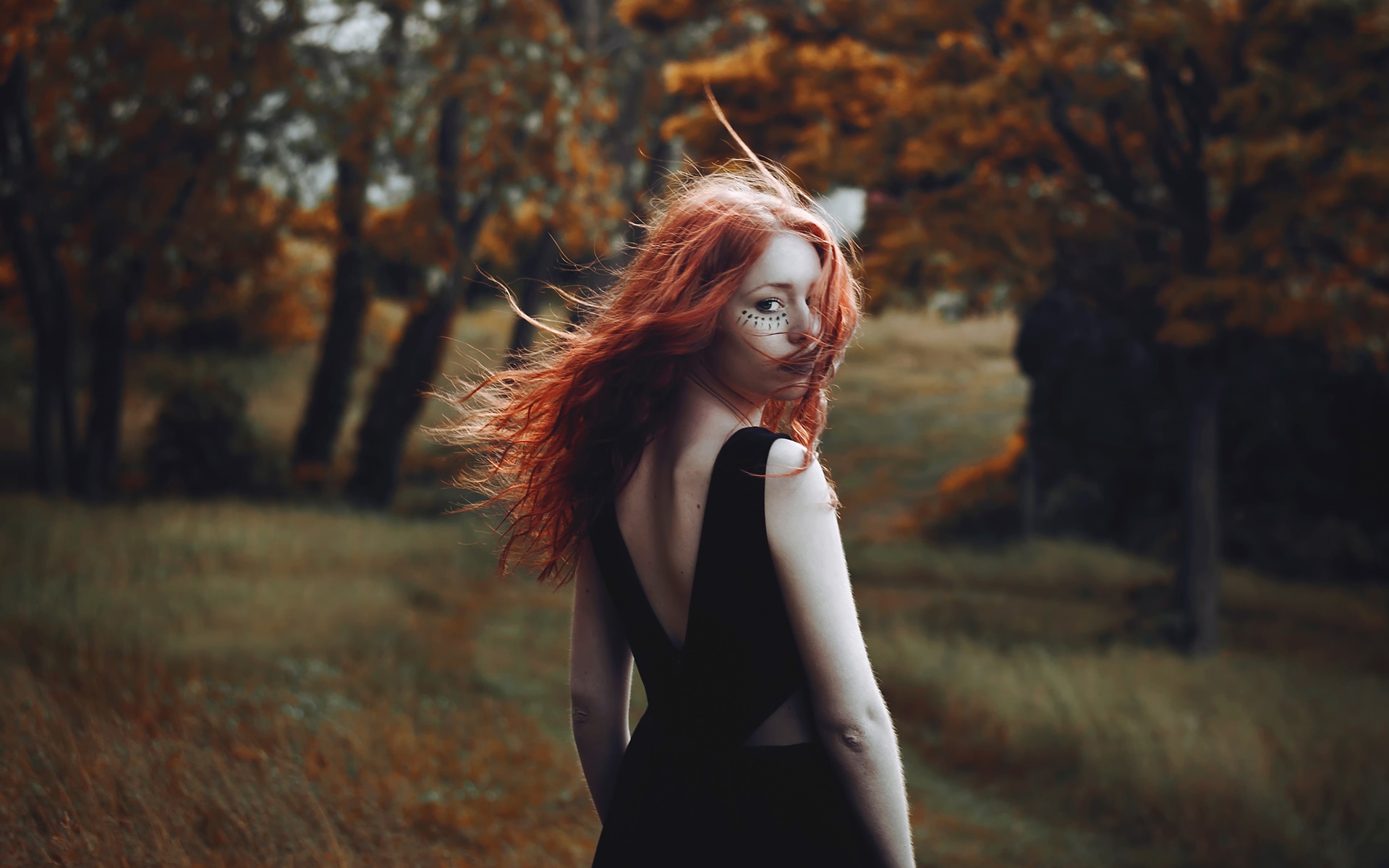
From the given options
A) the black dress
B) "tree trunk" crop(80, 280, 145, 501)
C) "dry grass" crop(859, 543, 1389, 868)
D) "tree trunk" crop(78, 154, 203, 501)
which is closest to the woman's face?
the black dress

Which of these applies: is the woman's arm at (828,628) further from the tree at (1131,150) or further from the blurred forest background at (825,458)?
the tree at (1131,150)

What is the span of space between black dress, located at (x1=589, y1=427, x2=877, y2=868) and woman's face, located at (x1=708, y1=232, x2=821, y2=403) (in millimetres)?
117

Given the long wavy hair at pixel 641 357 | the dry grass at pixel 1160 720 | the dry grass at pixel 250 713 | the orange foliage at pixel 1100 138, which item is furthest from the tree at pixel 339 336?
the long wavy hair at pixel 641 357

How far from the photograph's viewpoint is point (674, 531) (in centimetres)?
159

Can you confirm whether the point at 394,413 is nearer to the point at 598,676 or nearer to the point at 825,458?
the point at 825,458

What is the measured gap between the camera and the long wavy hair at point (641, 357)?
1624 millimetres

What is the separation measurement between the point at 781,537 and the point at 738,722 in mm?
298

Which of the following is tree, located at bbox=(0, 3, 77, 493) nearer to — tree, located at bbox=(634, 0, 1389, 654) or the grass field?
the grass field

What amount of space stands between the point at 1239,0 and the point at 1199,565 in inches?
158

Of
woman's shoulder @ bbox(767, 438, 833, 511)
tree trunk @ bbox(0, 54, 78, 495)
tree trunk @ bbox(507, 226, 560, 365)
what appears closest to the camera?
woman's shoulder @ bbox(767, 438, 833, 511)

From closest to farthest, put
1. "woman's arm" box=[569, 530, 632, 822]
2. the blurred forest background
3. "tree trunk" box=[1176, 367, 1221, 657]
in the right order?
"woman's arm" box=[569, 530, 632, 822]
the blurred forest background
"tree trunk" box=[1176, 367, 1221, 657]

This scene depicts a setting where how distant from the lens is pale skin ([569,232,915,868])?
1.49 meters

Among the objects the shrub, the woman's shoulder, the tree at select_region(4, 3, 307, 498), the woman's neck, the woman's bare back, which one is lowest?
the shrub

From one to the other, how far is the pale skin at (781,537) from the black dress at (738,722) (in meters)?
0.02
